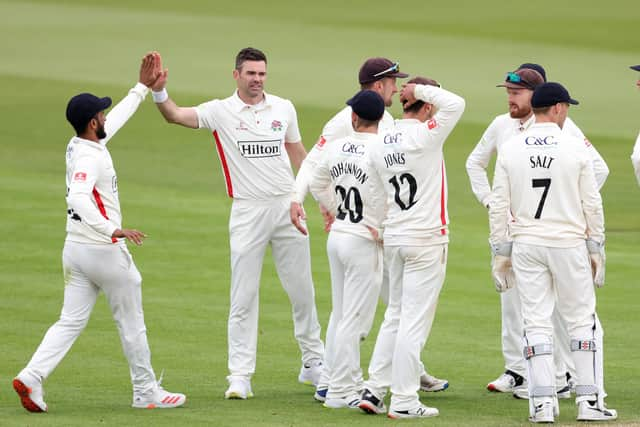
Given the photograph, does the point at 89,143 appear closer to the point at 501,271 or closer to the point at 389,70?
the point at 389,70


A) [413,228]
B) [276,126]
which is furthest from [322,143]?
[413,228]

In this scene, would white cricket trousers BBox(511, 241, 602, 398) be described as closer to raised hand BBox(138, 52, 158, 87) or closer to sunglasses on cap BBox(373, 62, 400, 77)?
sunglasses on cap BBox(373, 62, 400, 77)

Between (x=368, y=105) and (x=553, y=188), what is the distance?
1498 millimetres

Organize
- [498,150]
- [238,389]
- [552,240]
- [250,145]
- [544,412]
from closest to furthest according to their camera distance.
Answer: [544,412]
[552,240]
[498,150]
[238,389]
[250,145]

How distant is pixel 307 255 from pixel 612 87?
24.0m

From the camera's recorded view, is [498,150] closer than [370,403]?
No

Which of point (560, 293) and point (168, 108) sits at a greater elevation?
point (168, 108)

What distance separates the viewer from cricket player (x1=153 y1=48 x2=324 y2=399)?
10484mm

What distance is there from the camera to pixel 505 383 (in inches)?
405

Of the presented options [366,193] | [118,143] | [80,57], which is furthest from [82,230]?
[80,57]

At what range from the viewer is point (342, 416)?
30.8 feet

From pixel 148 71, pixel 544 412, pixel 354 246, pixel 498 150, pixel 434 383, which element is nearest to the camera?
pixel 544 412

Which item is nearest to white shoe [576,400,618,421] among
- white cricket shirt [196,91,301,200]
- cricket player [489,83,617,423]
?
cricket player [489,83,617,423]

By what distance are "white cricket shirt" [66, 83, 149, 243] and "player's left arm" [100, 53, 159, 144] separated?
0.48ft
